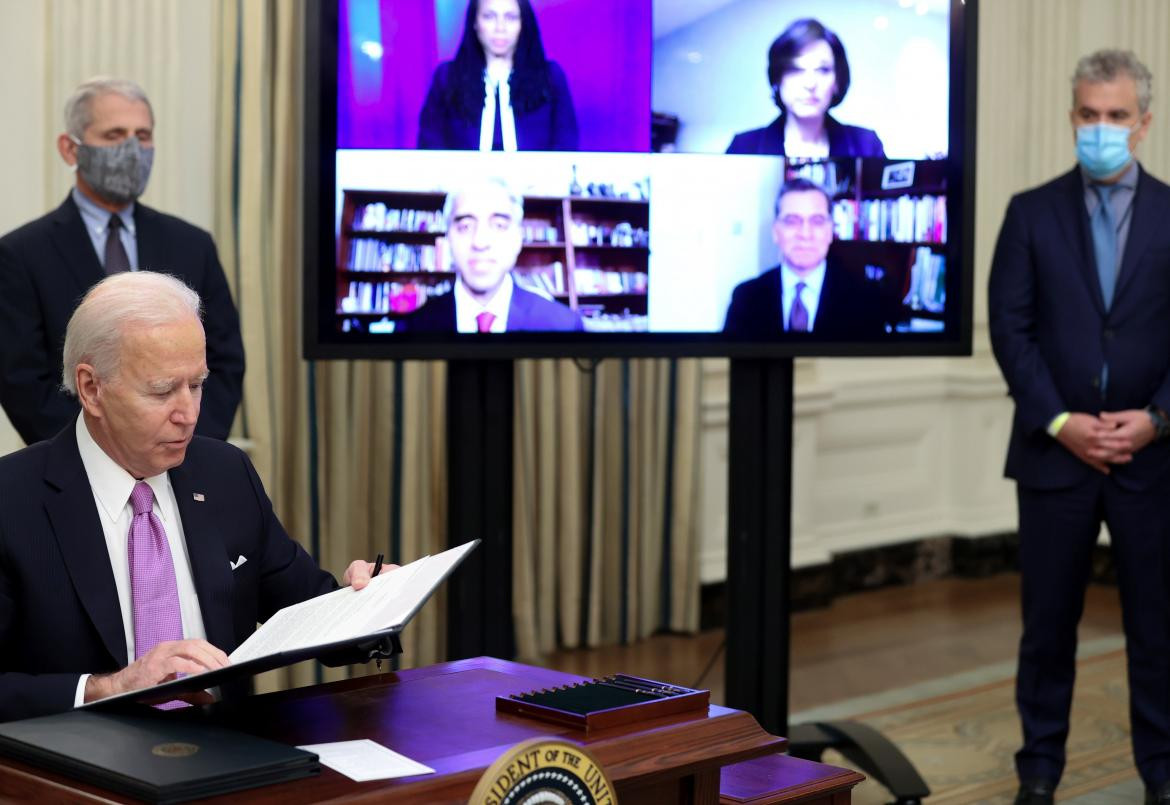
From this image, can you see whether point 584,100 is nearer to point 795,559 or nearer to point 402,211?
point 402,211

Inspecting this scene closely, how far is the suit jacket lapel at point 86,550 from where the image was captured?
226 cm

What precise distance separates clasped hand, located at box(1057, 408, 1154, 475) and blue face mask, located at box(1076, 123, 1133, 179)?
616 millimetres

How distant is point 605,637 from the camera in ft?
20.2

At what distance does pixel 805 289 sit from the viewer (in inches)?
157

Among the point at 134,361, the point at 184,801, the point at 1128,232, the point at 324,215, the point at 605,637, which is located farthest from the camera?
the point at 605,637

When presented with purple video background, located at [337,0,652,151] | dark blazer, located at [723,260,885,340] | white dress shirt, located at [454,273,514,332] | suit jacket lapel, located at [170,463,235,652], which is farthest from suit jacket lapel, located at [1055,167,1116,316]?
suit jacket lapel, located at [170,463,235,652]

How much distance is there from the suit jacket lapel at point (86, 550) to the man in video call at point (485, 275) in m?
1.51

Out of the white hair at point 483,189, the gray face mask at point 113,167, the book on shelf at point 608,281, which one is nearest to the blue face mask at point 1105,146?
the book on shelf at point 608,281

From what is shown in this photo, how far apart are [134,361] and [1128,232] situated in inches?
107

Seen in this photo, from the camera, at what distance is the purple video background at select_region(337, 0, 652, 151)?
3689 mm

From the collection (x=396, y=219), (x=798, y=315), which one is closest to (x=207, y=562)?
(x=396, y=219)

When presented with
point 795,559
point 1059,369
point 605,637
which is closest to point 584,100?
point 1059,369

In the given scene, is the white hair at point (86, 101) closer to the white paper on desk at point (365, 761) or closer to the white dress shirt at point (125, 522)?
the white dress shirt at point (125, 522)

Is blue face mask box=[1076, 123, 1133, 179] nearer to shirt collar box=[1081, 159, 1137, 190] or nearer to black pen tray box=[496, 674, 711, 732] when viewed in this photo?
shirt collar box=[1081, 159, 1137, 190]
